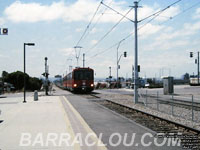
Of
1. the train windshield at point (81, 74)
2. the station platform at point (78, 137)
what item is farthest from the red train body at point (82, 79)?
the station platform at point (78, 137)

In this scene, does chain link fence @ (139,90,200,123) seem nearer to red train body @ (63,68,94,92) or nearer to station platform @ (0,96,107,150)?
station platform @ (0,96,107,150)

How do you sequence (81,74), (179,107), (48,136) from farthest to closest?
(81,74), (179,107), (48,136)

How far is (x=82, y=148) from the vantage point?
7219mm

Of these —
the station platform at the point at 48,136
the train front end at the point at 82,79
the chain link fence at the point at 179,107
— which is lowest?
the station platform at the point at 48,136

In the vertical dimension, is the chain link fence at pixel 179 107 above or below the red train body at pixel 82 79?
below

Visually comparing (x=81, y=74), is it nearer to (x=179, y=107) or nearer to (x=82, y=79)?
(x=82, y=79)

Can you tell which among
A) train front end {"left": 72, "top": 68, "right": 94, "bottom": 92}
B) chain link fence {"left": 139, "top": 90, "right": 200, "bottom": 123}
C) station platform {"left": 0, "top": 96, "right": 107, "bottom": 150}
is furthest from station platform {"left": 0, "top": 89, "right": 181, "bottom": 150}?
train front end {"left": 72, "top": 68, "right": 94, "bottom": 92}

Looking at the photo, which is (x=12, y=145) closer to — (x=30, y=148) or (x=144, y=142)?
(x=30, y=148)

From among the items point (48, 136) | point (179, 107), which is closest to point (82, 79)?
point (179, 107)

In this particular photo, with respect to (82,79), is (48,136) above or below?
below

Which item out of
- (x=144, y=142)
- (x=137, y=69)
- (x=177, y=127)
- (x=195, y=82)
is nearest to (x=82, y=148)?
(x=144, y=142)

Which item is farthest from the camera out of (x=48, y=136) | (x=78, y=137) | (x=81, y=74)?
(x=81, y=74)

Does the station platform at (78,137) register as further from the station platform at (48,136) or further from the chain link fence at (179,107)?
the chain link fence at (179,107)

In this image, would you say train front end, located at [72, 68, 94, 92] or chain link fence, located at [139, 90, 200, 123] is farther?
train front end, located at [72, 68, 94, 92]
